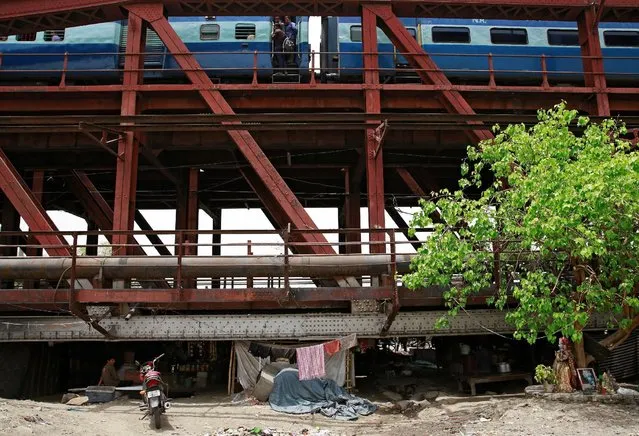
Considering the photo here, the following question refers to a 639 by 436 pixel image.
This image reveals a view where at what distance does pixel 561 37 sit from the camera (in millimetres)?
18281

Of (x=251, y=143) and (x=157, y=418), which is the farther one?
(x=251, y=143)

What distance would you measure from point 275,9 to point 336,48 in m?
3.71

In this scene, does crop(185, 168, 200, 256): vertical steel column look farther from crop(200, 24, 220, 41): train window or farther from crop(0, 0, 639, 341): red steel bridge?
crop(200, 24, 220, 41): train window

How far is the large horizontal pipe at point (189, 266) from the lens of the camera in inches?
453

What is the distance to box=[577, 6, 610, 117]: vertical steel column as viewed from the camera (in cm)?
1442

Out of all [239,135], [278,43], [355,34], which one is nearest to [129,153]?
[239,135]

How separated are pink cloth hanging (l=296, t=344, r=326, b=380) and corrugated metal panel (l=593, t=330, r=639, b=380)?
6906mm

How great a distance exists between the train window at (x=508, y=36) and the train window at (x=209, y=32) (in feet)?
29.6

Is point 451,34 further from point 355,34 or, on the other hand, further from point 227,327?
point 227,327

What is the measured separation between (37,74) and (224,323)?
1069 centimetres

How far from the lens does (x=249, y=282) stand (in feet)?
42.9

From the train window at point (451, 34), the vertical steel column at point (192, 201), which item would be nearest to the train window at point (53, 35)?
the vertical steel column at point (192, 201)

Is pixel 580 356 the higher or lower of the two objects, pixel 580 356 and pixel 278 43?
the lower

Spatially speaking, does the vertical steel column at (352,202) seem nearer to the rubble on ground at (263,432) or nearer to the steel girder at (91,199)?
the steel girder at (91,199)
